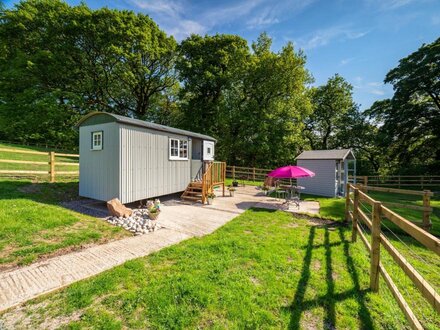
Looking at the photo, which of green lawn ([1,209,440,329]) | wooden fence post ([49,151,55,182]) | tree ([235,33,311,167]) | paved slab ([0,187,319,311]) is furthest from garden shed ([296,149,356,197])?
wooden fence post ([49,151,55,182])

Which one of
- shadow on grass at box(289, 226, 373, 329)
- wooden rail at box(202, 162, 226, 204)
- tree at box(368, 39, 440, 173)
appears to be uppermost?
tree at box(368, 39, 440, 173)

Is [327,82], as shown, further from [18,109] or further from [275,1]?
[18,109]

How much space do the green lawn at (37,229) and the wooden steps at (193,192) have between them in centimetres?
415

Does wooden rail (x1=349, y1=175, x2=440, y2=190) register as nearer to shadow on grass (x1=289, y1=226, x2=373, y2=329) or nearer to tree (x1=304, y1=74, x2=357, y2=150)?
tree (x1=304, y1=74, x2=357, y2=150)

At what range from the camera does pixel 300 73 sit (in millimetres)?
18234

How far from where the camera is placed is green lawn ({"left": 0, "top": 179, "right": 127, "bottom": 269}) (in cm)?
373

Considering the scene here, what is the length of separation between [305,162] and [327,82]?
17.3 metres

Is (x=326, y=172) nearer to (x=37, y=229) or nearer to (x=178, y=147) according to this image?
(x=178, y=147)

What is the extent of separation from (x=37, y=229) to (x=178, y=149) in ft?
18.2

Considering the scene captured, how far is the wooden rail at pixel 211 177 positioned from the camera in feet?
29.2

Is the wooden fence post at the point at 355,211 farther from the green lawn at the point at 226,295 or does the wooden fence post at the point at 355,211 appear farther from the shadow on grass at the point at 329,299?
the shadow on grass at the point at 329,299

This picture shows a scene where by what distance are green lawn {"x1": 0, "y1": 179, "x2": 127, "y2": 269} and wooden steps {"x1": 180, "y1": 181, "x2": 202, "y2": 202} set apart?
4151 millimetres

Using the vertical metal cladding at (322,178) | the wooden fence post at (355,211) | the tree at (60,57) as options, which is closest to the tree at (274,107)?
the vertical metal cladding at (322,178)

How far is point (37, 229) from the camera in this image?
455cm
